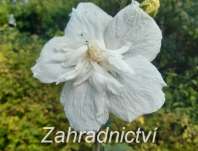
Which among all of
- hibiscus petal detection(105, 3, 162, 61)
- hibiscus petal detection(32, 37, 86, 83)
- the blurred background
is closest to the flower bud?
hibiscus petal detection(105, 3, 162, 61)

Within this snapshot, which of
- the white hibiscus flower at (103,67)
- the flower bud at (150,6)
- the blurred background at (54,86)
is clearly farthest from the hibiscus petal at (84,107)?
the blurred background at (54,86)

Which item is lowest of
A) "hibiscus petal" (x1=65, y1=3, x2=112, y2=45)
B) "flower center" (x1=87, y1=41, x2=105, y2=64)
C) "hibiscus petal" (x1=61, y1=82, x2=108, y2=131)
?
"hibiscus petal" (x1=61, y1=82, x2=108, y2=131)

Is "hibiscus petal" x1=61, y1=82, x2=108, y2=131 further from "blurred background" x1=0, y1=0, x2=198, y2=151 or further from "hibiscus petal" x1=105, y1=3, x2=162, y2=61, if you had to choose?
"blurred background" x1=0, y1=0, x2=198, y2=151

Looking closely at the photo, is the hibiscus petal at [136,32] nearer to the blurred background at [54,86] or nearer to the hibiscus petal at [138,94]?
the hibiscus petal at [138,94]

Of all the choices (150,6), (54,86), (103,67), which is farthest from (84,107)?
(54,86)

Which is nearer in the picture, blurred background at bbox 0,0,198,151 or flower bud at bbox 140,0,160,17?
flower bud at bbox 140,0,160,17

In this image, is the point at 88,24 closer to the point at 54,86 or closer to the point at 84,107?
the point at 84,107
